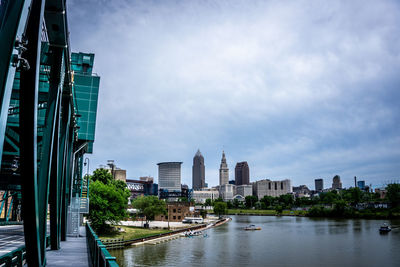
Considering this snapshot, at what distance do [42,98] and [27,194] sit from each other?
17.4 m

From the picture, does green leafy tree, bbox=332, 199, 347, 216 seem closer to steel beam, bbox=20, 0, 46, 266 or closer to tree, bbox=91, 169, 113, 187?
tree, bbox=91, 169, 113, 187

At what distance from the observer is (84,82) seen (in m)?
41.8

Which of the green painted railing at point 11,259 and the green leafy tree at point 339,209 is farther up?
the green painted railing at point 11,259

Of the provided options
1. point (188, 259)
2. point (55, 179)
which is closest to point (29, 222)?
point (55, 179)

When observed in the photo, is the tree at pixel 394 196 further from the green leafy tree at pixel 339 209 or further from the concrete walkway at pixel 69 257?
the concrete walkway at pixel 69 257

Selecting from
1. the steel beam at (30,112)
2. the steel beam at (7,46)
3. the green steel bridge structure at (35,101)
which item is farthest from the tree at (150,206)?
the steel beam at (7,46)

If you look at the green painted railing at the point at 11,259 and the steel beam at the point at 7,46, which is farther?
the green painted railing at the point at 11,259

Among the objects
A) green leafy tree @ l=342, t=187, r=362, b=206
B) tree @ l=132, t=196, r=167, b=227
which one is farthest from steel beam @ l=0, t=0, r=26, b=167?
green leafy tree @ l=342, t=187, r=362, b=206

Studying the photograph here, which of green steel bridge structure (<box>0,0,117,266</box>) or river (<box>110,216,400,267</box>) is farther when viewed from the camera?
river (<box>110,216,400,267</box>)

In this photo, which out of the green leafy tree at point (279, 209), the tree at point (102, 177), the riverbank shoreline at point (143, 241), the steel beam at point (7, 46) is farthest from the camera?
the green leafy tree at point (279, 209)

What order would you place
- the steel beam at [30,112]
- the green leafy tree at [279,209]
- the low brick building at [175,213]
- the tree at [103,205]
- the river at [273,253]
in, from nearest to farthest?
the steel beam at [30,112], the river at [273,253], the tree at [103,205], the low brick building at [175,213], the green leafy tree at [279,209]

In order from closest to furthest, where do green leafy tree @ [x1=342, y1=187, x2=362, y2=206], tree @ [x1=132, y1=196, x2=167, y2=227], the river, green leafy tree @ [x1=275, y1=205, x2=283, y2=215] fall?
the river, tree @ [x1=132, y1=196, x2=167, y2=227], green leafy tree @ [x1=342, y1=187, x2=362, y2=206], green leafy tree @ [x1=275, y1=205, x2=283, y2=215]

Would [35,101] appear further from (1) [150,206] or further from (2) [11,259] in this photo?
(1) [150,206]

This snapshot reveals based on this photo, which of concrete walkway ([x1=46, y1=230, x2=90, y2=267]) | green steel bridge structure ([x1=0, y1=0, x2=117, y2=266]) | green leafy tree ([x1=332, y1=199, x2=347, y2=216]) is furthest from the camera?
green leafy tree ([x1=332, y1=199, x2=347, y2=216])
